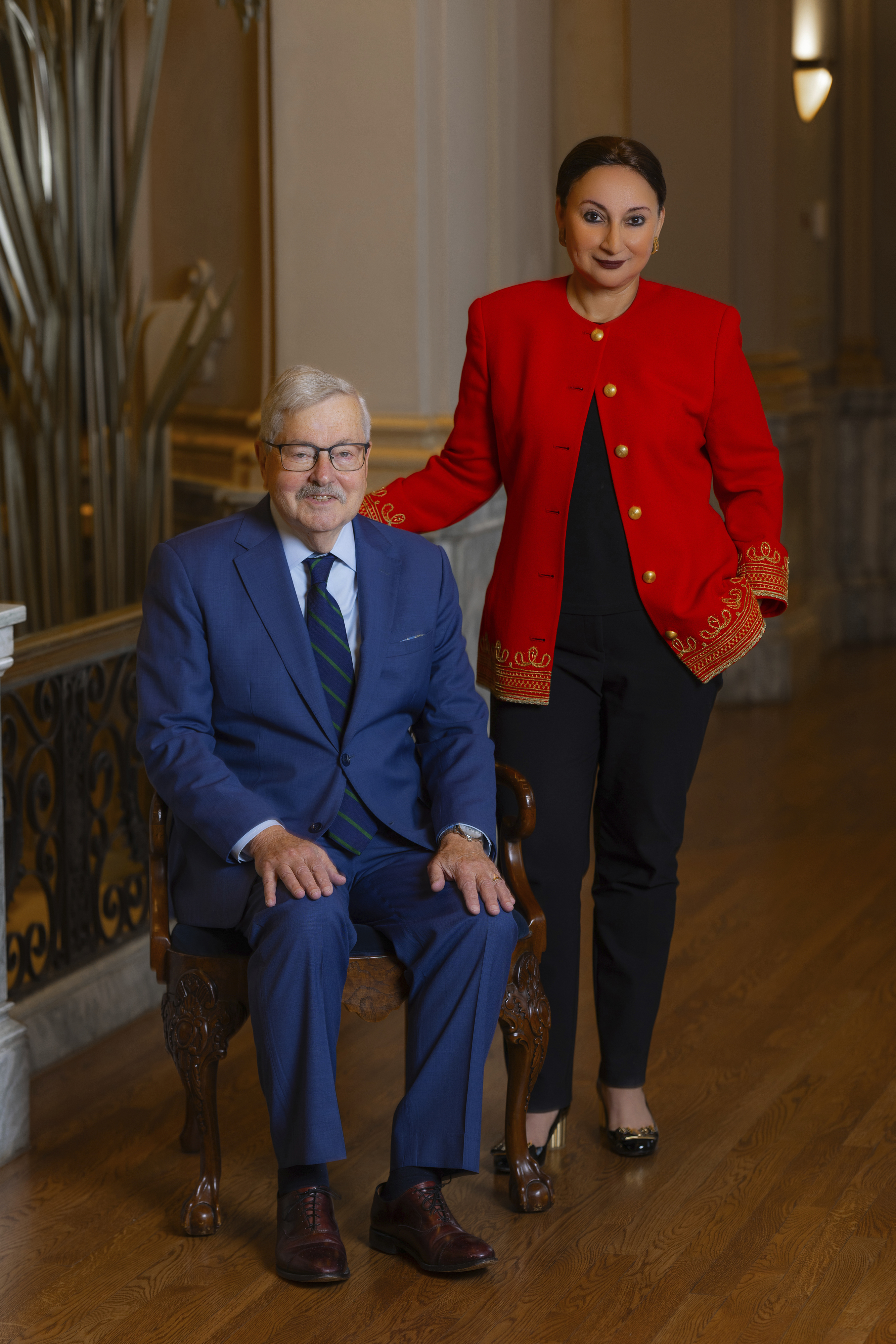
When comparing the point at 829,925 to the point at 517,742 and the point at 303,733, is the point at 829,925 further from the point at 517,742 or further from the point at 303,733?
the point at 303,733

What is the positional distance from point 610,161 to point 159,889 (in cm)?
133

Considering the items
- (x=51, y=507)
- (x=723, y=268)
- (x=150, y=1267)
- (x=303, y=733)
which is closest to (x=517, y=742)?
(x=303, y=733)

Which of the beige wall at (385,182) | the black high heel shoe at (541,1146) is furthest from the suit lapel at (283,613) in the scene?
the beige wall at (385,182)

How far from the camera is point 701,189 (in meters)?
6.79

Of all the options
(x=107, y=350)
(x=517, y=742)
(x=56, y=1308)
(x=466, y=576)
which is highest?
(x=107, y=350)

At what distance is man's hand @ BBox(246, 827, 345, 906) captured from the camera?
242 centimetres

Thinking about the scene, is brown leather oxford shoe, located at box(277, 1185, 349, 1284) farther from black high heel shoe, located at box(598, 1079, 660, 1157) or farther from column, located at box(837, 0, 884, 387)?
column, located at box(837, 0, 884, 387)

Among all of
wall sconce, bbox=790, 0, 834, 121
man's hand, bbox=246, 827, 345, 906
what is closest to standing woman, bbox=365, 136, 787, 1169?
man's hand, bbox=246, 827, 345, 906

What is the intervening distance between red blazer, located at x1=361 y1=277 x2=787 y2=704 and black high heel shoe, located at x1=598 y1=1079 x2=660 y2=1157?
2.62ft

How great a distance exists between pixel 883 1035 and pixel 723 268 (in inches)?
164

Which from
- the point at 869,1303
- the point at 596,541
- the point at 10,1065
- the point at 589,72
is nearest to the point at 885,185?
the point at 589,72

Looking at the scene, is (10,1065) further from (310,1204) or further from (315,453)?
(315,453)

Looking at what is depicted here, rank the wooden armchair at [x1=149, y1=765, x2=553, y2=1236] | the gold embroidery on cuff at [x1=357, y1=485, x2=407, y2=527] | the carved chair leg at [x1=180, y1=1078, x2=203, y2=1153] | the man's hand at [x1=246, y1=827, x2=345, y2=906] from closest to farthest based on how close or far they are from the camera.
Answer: the man's hand at [x1=246, y1=827, x2=345, y2=906], the wooden armchair at [x1=149, y1=765, x2=553, y2=1236], the gold embroidery on cuff at [x1=357, y1=485, x2=407, y2=527], the carved chair leg at [x1=180, y1=1078, x2=203, y2=1153]

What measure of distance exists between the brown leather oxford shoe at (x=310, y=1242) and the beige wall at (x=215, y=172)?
3.10 meters
